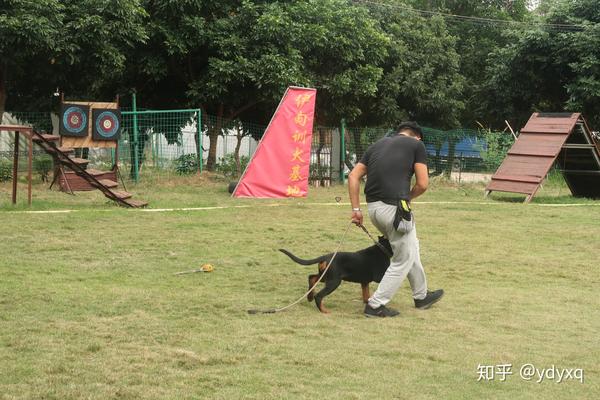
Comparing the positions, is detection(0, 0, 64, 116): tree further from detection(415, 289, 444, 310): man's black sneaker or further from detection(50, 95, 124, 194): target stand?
detection(415, 289, 444, 310): man's black sneaker

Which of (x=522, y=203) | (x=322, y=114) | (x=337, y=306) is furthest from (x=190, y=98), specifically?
(x=337, y=306)

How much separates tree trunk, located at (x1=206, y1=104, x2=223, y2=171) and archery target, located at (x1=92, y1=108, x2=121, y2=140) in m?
3.55

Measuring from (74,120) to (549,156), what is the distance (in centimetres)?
990

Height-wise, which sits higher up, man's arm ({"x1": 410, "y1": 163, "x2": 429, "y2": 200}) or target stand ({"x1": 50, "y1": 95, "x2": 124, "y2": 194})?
target stand ({"x1": 50, "y1": 95, "x2": 124, "y2": 194})

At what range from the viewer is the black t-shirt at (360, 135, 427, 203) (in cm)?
597

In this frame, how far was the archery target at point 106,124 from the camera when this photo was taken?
51.7 ft

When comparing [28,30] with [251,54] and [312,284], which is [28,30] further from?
[312,284]

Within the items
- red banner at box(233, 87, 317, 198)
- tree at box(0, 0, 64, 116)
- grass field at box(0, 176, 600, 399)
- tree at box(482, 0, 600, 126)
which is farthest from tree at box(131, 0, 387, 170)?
grass field at box(0, 176, 600, 399)

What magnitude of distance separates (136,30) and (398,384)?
13.9 metres

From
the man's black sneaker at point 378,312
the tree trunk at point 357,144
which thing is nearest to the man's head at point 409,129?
the man's black sneaker at point 378,312

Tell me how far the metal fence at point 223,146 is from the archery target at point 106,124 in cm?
49

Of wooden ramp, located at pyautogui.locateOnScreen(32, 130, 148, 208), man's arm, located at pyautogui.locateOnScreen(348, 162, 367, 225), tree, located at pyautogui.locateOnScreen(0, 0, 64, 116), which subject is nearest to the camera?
man's arm, located at pyautogui.locateOnScreen(348, 162, 367, 225)

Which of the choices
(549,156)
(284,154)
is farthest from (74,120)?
(549,156)

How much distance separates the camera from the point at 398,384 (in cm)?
427
